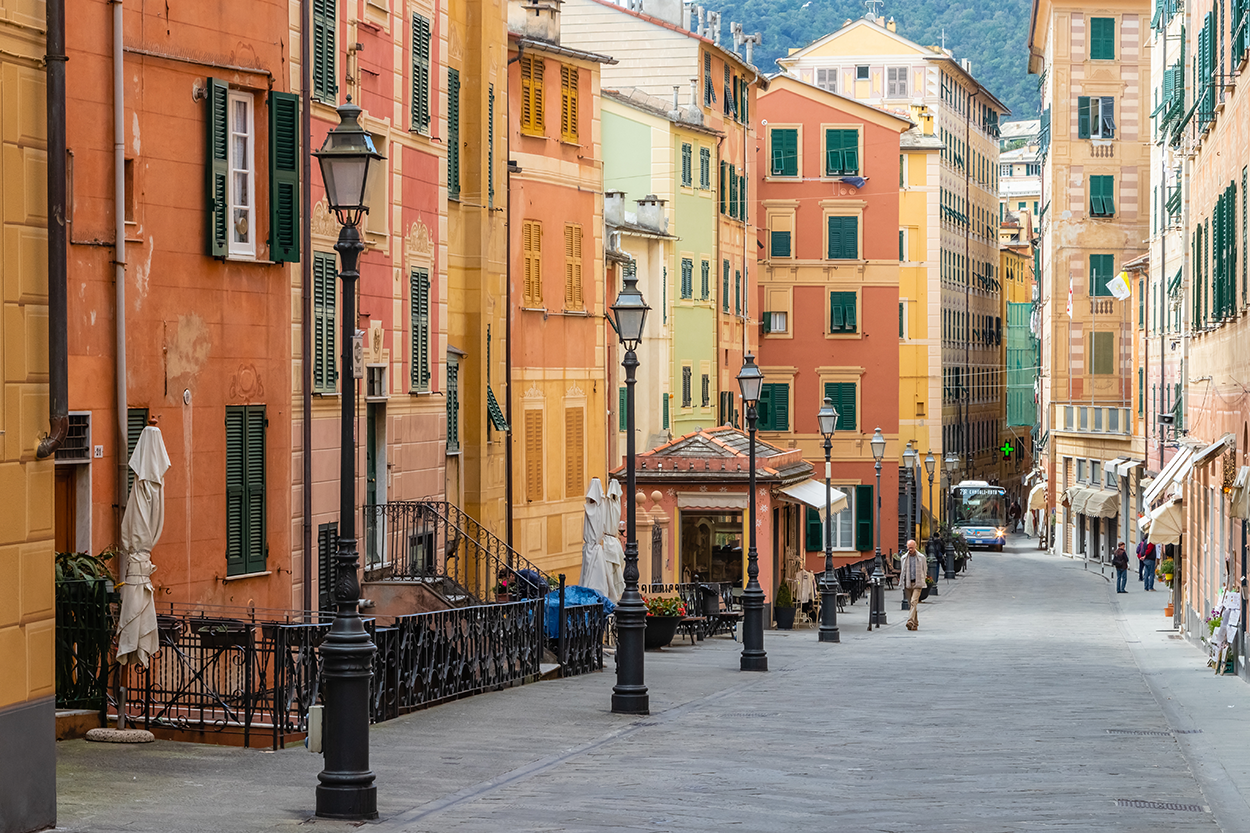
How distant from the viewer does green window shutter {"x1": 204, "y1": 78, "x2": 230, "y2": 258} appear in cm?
1961

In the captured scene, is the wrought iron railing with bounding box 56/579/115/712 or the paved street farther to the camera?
the wrought iron railing with bounding box 56/579/115/712

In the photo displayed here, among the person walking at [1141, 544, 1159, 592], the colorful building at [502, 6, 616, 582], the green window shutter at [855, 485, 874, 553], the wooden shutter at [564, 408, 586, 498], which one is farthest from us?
the green window shutter at [855, 485, 874, 553]

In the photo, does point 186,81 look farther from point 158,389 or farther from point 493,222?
point 493,222

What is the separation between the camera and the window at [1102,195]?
257ft

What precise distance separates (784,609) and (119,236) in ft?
80.9

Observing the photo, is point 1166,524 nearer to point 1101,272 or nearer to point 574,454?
point 574,454

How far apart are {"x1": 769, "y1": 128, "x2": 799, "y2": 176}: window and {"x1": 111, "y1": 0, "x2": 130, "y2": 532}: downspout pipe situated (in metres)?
Result: 51.9

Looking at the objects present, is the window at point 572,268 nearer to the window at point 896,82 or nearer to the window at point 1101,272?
the window at point 1101,272

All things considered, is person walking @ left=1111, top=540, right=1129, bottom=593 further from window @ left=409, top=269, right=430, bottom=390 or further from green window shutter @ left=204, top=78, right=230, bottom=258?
green window shutter @ left=204, top=78, right=230, bottom=258

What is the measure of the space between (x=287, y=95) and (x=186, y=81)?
1565 mm

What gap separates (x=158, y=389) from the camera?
18.7 meters

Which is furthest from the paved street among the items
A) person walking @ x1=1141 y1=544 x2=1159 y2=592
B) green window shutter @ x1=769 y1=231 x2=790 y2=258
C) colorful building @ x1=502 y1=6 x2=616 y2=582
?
green window shutter @ x1=769 y1=231 x2=790 y2=258

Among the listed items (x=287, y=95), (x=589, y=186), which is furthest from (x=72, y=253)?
(x=589, y=186)

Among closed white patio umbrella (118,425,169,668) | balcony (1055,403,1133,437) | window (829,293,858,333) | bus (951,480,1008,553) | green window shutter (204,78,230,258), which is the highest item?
window (829,293,858,333)
